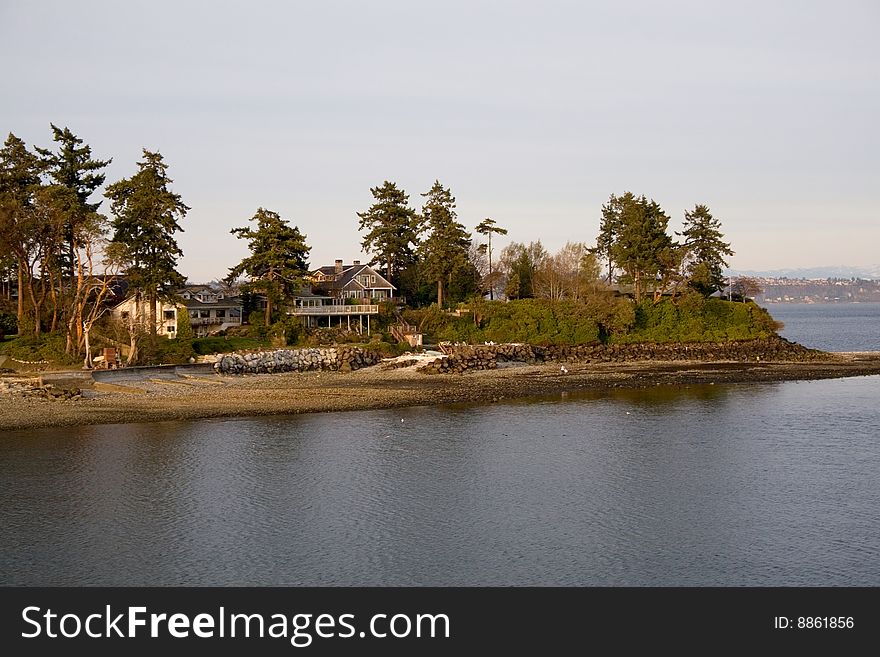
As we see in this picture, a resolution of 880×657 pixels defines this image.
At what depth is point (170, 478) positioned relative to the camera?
21828 millimetres

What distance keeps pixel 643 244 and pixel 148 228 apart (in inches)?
1218

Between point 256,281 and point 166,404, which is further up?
point 256,281

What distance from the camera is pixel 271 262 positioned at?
48938mm

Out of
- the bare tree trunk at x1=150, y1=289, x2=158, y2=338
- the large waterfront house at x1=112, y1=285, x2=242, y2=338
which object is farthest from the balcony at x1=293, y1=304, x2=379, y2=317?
the bare tree trunk at x1=150, y1=289, x2=158, y2=338

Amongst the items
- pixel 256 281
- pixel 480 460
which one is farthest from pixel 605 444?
pixel 256 281

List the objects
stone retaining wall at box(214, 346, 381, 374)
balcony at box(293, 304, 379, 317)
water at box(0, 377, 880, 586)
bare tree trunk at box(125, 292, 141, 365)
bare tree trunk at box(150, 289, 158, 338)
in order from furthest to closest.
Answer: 1. balcony at box(293, 304, 379, 317)
2. stone retaining wall at box(214, 346, 381, 374)
3. bare tree trunk at box(150, 289, 158, 338)
4. bare tree trunk at box(125, 292, 141, 365)
5. water at box(0, 377, 880, 586)

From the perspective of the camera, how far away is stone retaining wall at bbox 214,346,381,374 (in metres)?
41.2

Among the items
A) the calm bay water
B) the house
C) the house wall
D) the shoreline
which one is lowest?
the calm bay water

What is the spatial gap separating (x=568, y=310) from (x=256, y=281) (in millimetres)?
19586

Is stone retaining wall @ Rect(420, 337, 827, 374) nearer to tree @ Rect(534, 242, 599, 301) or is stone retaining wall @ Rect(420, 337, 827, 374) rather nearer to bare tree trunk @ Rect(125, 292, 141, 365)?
tree @ Rect(534, 242, 599, 301)

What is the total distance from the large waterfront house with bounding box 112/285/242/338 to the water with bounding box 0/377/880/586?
17836 mm

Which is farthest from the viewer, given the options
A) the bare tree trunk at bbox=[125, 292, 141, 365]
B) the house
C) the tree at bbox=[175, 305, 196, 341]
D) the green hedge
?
the house
